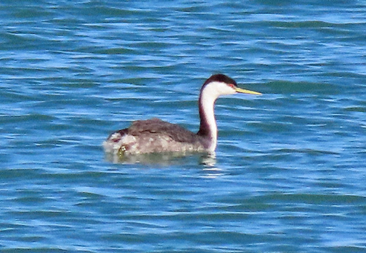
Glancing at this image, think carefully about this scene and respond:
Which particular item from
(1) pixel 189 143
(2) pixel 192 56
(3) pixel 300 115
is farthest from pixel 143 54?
(1) pixel 189 143

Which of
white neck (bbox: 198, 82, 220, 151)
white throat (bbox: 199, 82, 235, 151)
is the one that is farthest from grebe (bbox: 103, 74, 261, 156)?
white throat (bbox: 199, 82, 235, 151)

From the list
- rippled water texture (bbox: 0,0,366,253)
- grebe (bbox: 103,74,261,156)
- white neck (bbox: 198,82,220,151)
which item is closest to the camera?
rippled water texture (bbox: 0,0,366,253)

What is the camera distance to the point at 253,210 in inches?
417

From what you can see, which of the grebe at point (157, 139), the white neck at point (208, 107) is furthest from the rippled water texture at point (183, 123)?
the white neck at point (208, 107)

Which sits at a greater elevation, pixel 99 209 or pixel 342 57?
pixel 342 57

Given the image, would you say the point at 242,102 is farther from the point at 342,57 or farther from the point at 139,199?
the point at 139,199

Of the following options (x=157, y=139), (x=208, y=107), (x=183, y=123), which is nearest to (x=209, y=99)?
(x=208, y=107)

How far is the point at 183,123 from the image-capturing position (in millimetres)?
14297

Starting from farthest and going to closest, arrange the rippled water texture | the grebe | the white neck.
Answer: the white neck
the grebe
the rippled water texture

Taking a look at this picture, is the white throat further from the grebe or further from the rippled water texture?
the rippled water texture

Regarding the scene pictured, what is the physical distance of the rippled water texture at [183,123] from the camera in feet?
32.6

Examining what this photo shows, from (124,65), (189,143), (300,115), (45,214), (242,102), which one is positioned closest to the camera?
(45,214)

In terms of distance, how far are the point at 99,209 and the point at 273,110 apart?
4.88m

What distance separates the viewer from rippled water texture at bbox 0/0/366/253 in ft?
32.6
